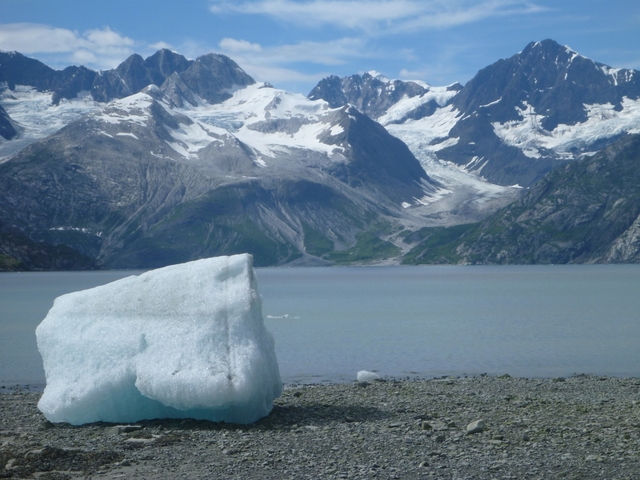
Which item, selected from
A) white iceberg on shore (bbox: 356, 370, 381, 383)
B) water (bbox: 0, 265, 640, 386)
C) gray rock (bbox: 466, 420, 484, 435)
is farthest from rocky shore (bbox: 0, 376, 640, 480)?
water (bbox: 0, 265, 640, 386)

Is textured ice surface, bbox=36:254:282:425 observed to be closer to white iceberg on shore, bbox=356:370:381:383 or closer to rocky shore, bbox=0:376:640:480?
rocky shore, bbox=0:376:640:480

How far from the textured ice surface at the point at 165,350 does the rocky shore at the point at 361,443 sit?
2.59 ft

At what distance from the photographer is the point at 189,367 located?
2309cm

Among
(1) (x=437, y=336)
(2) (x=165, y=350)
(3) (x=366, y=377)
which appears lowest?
(1) (x=437, y=336)

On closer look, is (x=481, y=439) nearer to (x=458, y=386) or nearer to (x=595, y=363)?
(x=458, y=386)

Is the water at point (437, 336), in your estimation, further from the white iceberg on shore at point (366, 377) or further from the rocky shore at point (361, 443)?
the rocky shore at point (361, 443)

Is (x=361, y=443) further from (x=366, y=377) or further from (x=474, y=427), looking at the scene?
(x=366, y=377)

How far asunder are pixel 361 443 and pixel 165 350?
22.9 ft

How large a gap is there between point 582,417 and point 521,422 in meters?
2.54

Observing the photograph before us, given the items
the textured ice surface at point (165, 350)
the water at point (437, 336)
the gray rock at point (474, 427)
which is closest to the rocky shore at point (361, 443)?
the gray rock at point (474, 427)

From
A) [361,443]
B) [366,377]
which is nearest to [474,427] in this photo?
[361,443]

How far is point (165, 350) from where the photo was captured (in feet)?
77.8

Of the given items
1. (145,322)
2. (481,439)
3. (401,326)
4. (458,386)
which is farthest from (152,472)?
(401,326)

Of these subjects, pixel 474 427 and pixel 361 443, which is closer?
pixel 361 443
